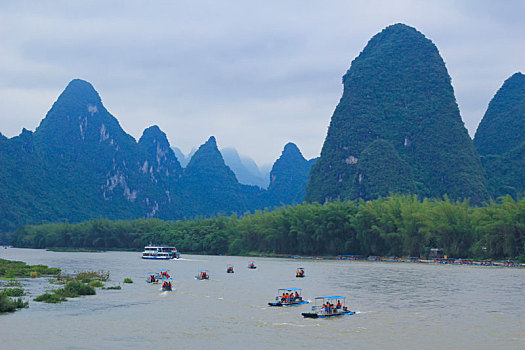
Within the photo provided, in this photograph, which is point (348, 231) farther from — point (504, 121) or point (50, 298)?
point (504, 121)

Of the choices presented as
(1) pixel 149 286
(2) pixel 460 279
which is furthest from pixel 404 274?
(1) pixel 149 286

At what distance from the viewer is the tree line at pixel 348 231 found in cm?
6469

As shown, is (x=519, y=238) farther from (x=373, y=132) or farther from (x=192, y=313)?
(x=373, y=132)

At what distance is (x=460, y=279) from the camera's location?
→ 47.6 m

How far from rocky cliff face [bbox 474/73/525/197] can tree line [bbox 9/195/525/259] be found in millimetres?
58437

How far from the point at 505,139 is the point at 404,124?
1296 inches

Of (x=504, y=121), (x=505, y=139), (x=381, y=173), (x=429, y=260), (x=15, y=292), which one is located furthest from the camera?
(x=504, y=121)

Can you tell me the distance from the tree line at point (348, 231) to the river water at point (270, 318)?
65.3 ft

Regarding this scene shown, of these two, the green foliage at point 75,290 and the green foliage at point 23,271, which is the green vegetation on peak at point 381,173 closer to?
the green foliage at point 23,271

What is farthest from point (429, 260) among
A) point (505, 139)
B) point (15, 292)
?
point (505, 139)

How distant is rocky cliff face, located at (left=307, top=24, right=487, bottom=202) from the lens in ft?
455

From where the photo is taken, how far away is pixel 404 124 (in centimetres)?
15262

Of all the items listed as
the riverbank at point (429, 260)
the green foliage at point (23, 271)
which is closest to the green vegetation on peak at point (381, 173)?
the riverbank at point (429, 260)

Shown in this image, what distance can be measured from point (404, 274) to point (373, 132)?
102 meters
